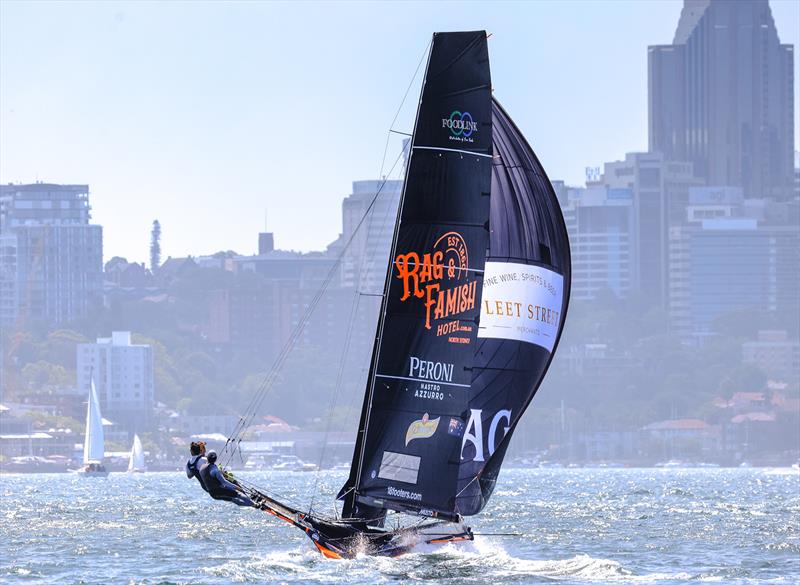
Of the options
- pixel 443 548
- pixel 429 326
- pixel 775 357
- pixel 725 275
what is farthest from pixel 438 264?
pixel 725 275

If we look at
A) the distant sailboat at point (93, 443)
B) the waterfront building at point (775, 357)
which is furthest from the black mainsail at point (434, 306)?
the waterfront building at point (775, 357)

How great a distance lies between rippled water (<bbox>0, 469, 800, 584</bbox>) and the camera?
2369cm

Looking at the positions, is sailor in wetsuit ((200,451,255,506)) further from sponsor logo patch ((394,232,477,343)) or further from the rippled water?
sponsor logo patch ((394,232,477,343))

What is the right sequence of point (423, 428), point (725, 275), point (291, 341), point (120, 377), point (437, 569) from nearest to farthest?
point (423, 428) < point (437, 569) < point (291, 341) < point (120, 377) < point (725, 275)

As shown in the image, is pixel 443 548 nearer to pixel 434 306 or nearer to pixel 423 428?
pixel 423 428

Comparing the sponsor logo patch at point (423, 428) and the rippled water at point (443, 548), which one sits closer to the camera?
the sponsor logo patch at point (423, 428)

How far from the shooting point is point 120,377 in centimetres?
16050

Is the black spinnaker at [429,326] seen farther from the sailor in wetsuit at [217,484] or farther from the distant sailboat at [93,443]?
the distant sailboat at [93,443]

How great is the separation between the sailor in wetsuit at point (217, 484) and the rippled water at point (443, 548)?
1493mm

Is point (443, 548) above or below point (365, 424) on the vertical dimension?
below

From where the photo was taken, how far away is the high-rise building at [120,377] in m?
156

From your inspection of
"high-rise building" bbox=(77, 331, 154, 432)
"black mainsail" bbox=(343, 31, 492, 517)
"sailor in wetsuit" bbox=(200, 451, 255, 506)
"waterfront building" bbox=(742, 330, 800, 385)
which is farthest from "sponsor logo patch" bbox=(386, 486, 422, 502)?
"waterfront building" bbox=(742, 330, 800, 385)

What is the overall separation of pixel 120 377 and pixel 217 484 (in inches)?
5521

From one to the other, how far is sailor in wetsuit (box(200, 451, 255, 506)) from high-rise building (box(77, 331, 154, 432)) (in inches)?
5259
